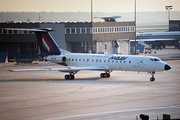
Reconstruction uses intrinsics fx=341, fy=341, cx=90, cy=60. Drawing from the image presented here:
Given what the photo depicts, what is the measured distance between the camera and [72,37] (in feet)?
249

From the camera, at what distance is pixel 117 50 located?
8294 centimetres

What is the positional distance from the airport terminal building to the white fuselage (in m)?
30.2

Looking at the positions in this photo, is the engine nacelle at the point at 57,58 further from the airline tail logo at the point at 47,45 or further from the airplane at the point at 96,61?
the airline tail logo at the point at 47,45

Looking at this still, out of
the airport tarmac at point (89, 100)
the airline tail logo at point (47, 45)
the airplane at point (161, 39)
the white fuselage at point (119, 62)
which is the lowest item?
the airport tarmac at point (89, 100)

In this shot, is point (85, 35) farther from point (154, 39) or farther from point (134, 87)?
point (154, 39)

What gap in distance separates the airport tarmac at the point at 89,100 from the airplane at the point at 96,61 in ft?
9.37

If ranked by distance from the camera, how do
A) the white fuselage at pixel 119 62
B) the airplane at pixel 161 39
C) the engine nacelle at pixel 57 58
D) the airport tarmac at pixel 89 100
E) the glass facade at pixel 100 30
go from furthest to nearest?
the airplane at pixel 161 39 → the glass facade at pixel 100 30 → the engine nacelle at pixel 57 58 → the white fuselage at pixel 119 62 → the airport tarmac at pixel 89 100

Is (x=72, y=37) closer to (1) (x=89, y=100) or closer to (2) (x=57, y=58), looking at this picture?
(2) (x=57, y=58)

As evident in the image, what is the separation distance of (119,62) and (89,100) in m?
14.4

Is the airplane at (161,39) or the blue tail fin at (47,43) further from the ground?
the airplane at (161,39)

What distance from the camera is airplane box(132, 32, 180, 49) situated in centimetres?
11669

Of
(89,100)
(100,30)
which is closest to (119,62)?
(89,100)

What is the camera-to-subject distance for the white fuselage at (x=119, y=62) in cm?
3862

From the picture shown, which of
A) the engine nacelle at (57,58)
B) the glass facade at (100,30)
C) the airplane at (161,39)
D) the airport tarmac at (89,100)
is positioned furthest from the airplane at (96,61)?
the airplane at (161,39)
